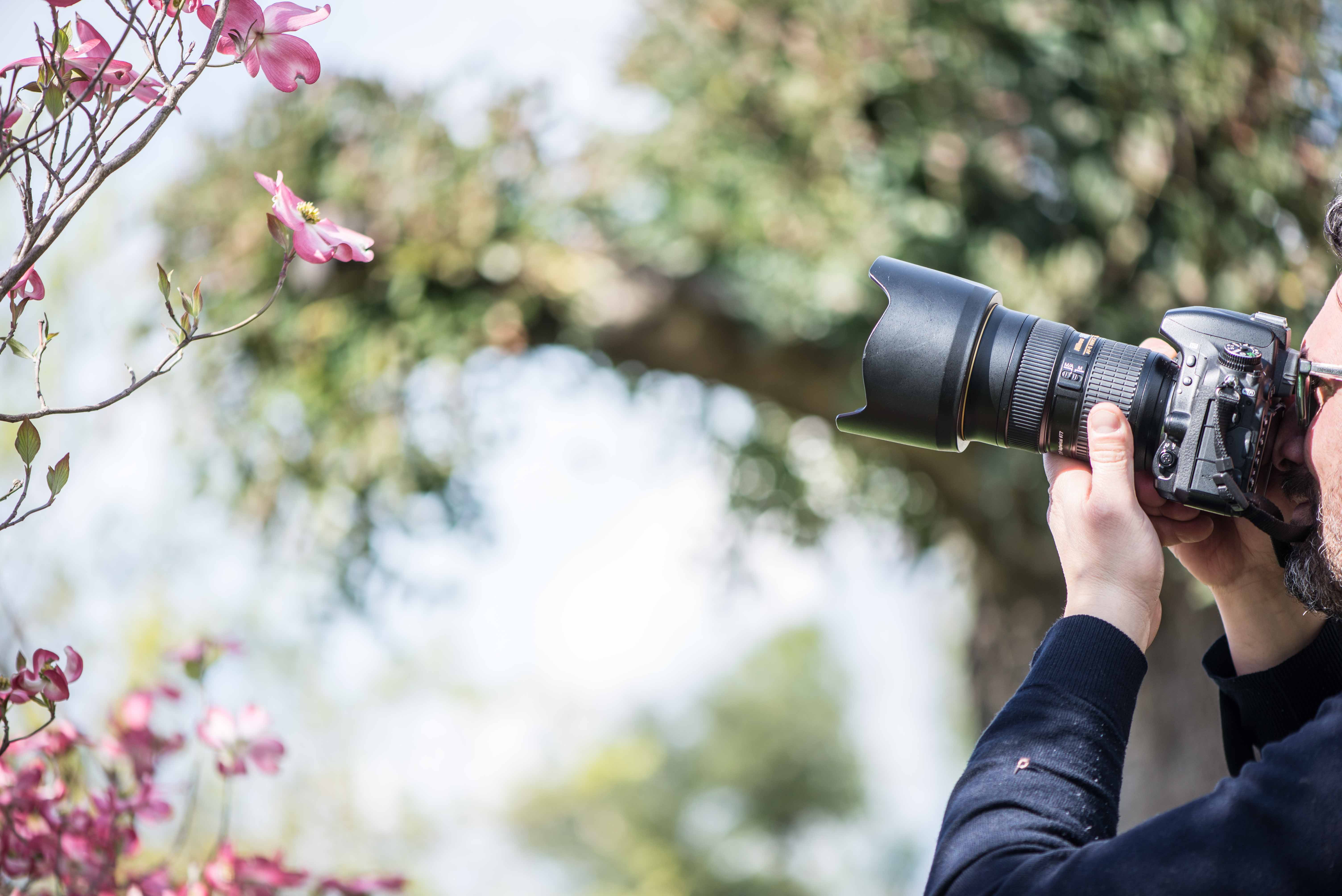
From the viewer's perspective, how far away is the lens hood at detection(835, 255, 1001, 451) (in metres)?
0.94

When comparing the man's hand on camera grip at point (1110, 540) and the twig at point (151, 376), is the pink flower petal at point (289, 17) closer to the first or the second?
the twig at point (151, 376)

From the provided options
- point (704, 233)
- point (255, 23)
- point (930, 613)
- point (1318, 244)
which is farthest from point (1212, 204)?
point (930, 613)

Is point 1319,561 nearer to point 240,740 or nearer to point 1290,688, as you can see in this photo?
point 1290,688

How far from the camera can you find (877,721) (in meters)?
10.6

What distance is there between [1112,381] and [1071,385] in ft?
0.11

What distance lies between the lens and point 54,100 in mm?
587

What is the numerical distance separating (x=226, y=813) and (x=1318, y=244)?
7.19ft

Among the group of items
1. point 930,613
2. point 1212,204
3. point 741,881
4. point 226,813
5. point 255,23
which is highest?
point 255,23

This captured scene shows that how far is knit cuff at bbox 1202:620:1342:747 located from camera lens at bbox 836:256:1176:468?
0.87ft

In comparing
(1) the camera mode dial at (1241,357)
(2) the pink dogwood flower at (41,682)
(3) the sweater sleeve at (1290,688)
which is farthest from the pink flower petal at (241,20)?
(3) the sweater sleeve at (1290,688)

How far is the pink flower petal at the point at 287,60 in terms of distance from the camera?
26.4 inches

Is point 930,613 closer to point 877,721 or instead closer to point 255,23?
point 877,721

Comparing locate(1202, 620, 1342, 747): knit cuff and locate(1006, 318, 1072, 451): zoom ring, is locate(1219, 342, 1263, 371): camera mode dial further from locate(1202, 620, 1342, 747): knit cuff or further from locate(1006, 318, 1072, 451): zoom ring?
locate(1202, 620, 1342, 747): knit cuff

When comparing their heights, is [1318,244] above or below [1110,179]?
below
